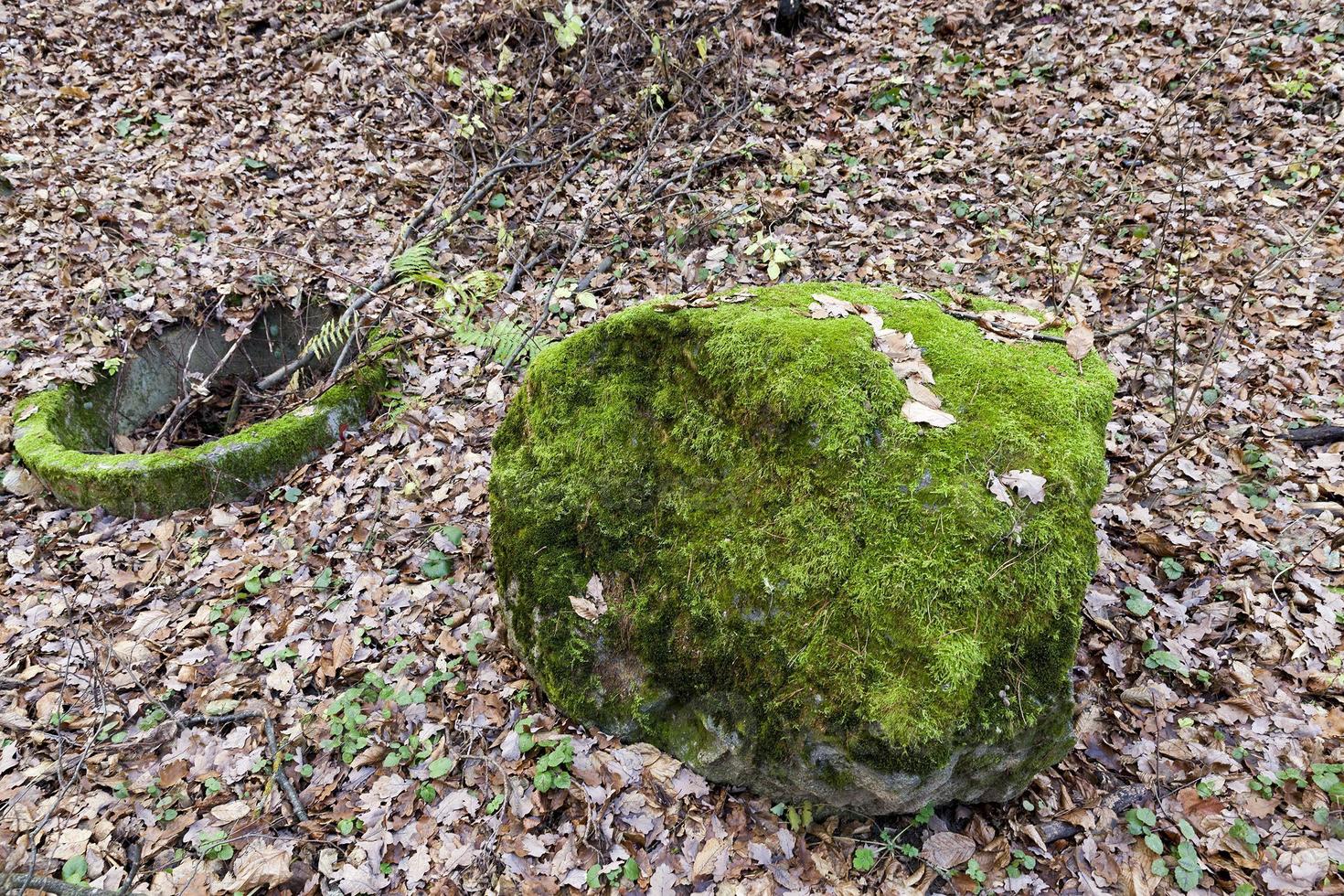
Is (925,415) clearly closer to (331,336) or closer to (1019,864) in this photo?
(1019,864)

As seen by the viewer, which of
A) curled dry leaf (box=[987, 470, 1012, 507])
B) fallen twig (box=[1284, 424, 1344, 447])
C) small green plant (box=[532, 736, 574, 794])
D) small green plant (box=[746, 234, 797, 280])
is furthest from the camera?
small green plant (box=[746, 234, 797, 280])

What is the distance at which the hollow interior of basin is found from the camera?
223 inches

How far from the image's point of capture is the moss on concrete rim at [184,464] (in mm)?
4703

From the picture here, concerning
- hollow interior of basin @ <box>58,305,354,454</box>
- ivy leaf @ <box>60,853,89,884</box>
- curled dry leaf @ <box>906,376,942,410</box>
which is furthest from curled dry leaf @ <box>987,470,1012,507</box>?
hollow interior of basin @ <box>58,305,354,454</box>

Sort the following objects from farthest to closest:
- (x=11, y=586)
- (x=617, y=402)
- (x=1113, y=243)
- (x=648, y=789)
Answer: (x=1113, y=243), (x=11, y=586), (x=617, y=402), (x=648, y=789)

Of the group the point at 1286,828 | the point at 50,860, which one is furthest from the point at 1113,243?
the point at 50,860

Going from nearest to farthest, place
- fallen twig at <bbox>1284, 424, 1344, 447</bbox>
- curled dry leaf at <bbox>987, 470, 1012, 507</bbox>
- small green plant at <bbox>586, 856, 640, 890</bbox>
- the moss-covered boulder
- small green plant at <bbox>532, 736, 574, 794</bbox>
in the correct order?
the moss-covered boulder
curled dry leaf at <bbox>987, 470, 1012, 507</bbox>
small green plant at <bbox>586, 856, 640, 890</bbox>
small green plant at <bbox>532, 736, 574, 794</bbox>
fallen twig at <bbox>1284, 424, 1344, 447</bbox>

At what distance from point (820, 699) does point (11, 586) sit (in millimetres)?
4817

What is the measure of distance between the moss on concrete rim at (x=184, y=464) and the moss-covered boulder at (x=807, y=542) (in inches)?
84.3

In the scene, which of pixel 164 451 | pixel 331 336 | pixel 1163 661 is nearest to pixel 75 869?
pixel 164 451

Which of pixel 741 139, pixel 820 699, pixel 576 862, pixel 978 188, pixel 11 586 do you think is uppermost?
pixel 741 139

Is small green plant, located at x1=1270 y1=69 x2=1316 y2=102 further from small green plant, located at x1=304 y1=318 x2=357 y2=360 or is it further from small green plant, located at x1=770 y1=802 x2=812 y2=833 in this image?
small green plant, located at x1=304 y1=318 x2=357 y2=360

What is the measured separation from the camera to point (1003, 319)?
11.3ft

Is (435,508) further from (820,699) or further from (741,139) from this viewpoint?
(741,139)
